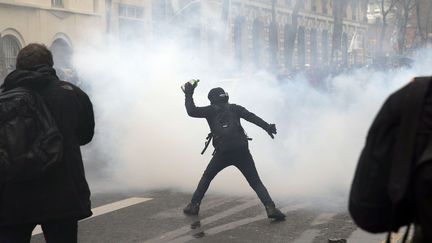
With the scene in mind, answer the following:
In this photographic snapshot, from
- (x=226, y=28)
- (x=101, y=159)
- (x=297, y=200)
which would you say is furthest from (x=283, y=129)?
(x=226, y=28)

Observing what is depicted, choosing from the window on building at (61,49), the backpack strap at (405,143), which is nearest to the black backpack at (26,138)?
the backpack strap at (405,143)

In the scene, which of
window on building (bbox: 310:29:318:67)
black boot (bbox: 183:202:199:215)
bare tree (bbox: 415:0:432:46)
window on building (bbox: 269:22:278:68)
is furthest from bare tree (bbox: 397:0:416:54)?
black boot (bbox: 183:202:199:215)

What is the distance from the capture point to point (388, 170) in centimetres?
202

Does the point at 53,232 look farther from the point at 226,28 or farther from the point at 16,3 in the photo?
the point at 226,28

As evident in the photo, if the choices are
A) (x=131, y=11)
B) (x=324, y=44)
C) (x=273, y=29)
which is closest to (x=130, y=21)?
(x=131, y=11)

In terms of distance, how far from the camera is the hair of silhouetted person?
358 cm

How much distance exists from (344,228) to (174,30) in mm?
24077

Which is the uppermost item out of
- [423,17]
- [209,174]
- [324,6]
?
[324,6]

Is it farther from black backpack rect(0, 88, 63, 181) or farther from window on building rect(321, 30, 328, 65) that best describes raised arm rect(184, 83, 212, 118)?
window on building rect(321, 30, 328, 65)

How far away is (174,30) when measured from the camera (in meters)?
29.7

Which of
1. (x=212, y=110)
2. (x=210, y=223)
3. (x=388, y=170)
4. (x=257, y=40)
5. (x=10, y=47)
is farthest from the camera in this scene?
(x=257, y=40)

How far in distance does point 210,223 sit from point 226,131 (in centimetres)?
96

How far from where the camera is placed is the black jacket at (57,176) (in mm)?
3361

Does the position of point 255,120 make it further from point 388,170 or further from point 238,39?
point 238,39
